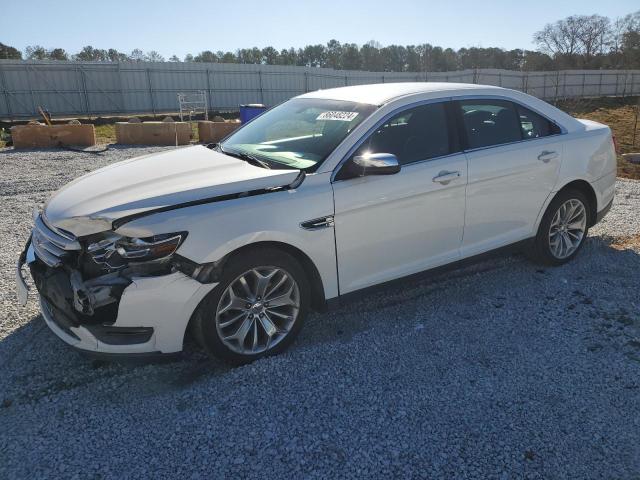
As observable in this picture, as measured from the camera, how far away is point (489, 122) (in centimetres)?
441

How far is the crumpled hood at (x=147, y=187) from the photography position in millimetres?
3070

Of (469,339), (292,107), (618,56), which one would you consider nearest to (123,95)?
(292,107)

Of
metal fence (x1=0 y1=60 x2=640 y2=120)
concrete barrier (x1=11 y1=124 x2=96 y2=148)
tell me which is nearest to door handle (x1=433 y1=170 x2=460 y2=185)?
concrete barrier (x1=11 y1=124 x2=96 y2=148)

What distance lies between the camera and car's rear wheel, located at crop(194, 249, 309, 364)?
3152mm

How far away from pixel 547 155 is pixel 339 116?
2.01 meters

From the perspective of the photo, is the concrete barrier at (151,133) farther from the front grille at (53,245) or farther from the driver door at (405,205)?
the driver door at (405,205)

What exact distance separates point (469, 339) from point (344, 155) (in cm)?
161

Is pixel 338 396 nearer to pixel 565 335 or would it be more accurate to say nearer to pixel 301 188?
pixel 301 188

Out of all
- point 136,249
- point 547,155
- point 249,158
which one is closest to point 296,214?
point 249,158

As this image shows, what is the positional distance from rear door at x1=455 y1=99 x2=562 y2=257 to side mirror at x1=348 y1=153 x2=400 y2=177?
947 mm

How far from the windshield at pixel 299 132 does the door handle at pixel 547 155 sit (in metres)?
1.75

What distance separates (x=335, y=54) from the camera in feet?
310

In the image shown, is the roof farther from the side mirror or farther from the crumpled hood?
the crumpled hood

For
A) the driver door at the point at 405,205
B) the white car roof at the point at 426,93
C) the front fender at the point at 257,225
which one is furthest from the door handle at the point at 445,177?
the front fender at the point at 257,225
